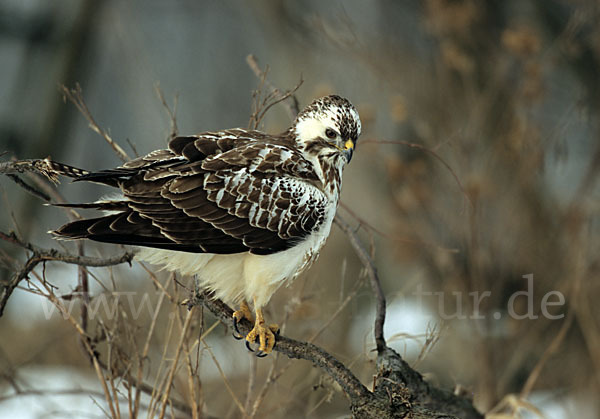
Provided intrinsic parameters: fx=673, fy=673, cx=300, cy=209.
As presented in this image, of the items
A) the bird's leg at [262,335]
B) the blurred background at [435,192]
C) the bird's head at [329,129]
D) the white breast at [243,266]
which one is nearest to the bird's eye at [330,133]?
the bird's head at [329,129]

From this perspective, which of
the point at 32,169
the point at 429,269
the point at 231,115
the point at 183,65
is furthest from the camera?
the point at 183,65

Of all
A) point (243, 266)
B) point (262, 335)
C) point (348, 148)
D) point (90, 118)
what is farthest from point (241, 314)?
point (90, 118)

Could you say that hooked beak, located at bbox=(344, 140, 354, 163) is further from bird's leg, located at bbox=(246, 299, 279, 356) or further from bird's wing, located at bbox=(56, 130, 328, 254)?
bird's leg, located at bbox=(246, 299, 279, 356)

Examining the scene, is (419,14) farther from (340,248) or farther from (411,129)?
(340,248)

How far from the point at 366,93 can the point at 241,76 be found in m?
2.78

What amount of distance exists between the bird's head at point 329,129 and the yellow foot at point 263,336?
0.51m

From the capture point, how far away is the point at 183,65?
311 inches

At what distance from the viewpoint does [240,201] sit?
1775 mm

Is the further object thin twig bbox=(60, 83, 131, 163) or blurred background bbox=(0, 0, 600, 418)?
blurred background bbox=(0, 0, 600, 418)

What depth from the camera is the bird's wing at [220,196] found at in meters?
1.67

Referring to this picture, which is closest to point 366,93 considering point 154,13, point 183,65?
point 183,65

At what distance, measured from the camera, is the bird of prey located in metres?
1.68

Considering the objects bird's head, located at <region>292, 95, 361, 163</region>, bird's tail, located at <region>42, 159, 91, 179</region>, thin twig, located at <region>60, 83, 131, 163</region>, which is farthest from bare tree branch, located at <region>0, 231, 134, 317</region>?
bird's head, located at <region>292, 95, 361, 163</region>

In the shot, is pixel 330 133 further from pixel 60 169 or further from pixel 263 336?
pixel 60 169
